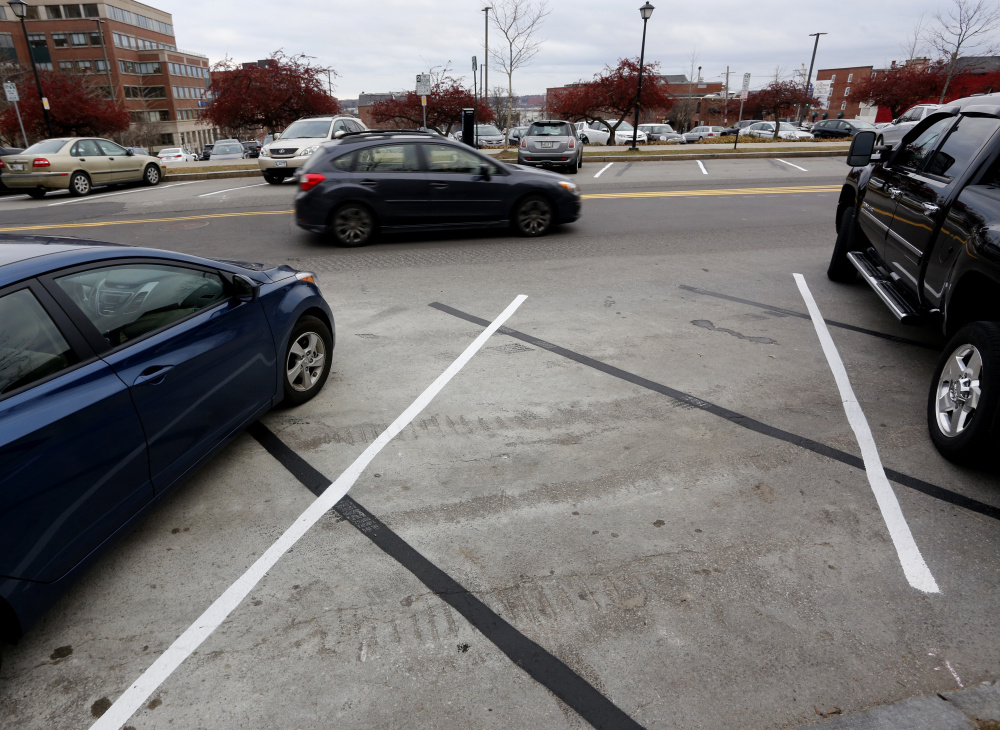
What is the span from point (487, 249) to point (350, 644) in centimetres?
773

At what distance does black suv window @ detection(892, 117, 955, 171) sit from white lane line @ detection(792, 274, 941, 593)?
5.70ft

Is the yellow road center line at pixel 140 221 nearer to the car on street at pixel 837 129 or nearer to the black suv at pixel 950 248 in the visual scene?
the black suv at pixel 950 248

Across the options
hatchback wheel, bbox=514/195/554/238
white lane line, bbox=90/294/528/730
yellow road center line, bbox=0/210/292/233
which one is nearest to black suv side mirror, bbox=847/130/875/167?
hatchback wheel, bbox=514/195/554/238

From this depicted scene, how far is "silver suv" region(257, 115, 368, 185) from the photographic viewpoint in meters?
17.8

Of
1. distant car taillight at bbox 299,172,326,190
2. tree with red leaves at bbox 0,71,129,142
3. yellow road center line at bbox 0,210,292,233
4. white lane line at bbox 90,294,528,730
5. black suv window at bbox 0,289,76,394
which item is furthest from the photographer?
tree with red leaves at bbox 0,71,129,142

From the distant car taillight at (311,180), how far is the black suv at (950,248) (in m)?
6.94

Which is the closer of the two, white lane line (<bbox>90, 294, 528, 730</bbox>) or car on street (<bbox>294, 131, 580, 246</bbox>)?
white lane line (<bbox>90, 294, 528, 730</bbox>)

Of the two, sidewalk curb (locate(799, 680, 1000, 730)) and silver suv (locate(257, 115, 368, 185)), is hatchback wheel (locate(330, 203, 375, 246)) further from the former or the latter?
sidewalk curb (locate(799, 680, 1000, 730))

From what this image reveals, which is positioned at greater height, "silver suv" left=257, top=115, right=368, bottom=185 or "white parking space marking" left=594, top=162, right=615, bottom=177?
"silver suv" left=257, top=115, right=368, bottom=185

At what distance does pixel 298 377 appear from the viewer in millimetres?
4723

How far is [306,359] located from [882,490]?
3.84 meters

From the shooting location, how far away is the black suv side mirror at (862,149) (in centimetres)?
646

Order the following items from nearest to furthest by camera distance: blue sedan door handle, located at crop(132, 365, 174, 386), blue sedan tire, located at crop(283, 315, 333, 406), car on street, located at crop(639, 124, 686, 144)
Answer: blue sedan door handle, located at crop(132, 365, 174, 386) < blue sedan tire, located at crop(283, 315, 333, 406) < car on street, located at crop(639, 124, 686, 144)

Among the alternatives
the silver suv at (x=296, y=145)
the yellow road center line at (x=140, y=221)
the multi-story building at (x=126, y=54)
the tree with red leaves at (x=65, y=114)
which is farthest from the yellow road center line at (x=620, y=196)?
the multi-story building at (x=126, y=54)
